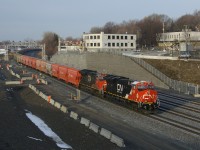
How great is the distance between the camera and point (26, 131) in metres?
27.0

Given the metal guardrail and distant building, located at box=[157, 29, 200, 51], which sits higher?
distant building, located at box=[157, 29, 200, 51]

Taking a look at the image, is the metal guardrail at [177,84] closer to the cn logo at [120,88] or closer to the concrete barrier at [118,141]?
the cn logo at [120,88]

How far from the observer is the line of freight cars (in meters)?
33.1

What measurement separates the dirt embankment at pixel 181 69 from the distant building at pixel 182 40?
12403 millimetres

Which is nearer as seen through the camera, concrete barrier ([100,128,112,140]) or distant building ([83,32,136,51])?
concrete barrier ([100,128,112,140])

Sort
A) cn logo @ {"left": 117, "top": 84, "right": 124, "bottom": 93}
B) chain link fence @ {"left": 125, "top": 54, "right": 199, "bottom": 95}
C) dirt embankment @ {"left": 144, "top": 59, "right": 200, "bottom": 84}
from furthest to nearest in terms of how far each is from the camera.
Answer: dirt embankment @ {"left": 144, "top": 59, "right": 200, "bottom": 84}
chain link fence @ {"left": 125, "top": 54, "right": 199, "bottom": 95}
cn logo @ {"left": 117, "top": 84, "right": 124, "bottom": 93}

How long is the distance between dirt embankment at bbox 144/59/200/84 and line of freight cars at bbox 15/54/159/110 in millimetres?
18145

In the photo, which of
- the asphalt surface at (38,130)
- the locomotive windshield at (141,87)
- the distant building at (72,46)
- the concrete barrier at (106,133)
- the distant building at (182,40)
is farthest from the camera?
the distant building at (72,46)

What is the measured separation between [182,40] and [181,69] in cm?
5724

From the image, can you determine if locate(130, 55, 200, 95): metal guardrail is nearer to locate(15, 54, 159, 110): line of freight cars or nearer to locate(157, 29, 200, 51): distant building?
locate(15, 54, 159, 110): line of freight cars

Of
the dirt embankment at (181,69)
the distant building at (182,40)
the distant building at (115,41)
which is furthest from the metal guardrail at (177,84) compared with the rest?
the distant building at (115,41)

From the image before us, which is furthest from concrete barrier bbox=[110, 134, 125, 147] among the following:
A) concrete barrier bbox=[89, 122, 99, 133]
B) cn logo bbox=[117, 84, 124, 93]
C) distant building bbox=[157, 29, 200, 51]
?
distant building bbox=[157, 29, 200, 51]

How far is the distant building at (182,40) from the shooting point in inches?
3301

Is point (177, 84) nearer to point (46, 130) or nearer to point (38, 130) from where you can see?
point (46, 130)
